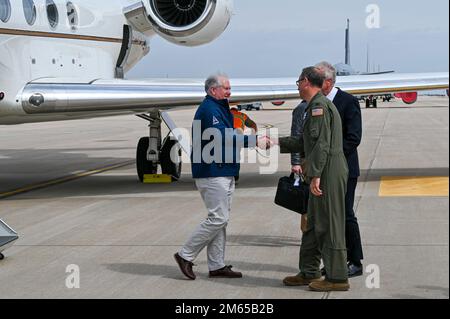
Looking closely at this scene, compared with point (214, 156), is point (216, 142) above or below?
above

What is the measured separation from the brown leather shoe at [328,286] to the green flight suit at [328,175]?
40mm

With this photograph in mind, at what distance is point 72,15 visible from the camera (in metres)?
15.3

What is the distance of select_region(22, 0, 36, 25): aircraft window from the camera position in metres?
13.8

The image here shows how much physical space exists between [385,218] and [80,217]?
3845 millimetres

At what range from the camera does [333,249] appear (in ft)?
22.4

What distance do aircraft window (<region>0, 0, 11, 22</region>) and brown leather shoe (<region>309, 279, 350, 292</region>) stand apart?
8.05 m

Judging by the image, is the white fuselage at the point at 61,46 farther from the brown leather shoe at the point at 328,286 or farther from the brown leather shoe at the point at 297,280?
the brown leather shoe at the point at 328,286

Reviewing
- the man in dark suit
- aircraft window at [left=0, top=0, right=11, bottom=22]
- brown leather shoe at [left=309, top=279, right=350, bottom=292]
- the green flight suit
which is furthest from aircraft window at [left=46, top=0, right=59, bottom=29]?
brown leather shoe at [left=309, top=279, right=350, bottom=292]

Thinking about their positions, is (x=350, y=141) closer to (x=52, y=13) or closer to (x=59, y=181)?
(x=52, y=13)

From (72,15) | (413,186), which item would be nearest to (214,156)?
(413,186)

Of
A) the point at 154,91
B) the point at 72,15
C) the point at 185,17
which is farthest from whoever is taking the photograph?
the point at 185,17

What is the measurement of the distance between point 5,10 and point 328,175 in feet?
26.2
